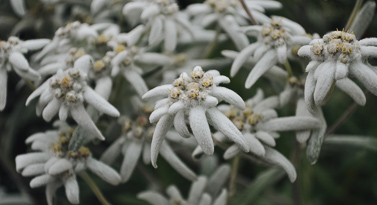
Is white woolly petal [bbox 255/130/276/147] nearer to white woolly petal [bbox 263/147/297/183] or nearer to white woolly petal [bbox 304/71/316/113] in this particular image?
white woolly petal [bbox 263/147/297/183]

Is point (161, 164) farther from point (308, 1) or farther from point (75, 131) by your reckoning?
point (308, 1)

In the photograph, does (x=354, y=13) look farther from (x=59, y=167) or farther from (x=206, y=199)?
(x=59, y=167)

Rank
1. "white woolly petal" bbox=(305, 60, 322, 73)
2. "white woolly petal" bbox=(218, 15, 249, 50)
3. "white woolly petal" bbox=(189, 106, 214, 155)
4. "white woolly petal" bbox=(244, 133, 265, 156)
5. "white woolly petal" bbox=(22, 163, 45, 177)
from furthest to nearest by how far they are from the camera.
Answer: "white woolly petal" bbox=(218, 15, 249, 50) → "white woolly petal" bbox=(22, 163, 45, 177) → "white woolly petal" bbox=(244, 133, 265, 156) → "white woolly petal" bbox=(305, 60, 322, 73) → "white woolly petal" bbox=(189, 106, 214, 155)

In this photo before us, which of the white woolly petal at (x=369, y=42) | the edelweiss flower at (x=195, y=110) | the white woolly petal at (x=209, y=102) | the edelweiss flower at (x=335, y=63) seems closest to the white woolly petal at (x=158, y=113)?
the edelweiss flower at (x=195, y=110)

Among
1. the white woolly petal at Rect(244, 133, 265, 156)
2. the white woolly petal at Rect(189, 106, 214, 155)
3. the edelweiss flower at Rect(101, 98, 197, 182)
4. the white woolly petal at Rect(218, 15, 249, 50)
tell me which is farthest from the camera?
the white woolly petal at Rect(218, 15, 249, 50)

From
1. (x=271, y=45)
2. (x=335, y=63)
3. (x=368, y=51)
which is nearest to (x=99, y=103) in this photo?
(x=271, y=45)

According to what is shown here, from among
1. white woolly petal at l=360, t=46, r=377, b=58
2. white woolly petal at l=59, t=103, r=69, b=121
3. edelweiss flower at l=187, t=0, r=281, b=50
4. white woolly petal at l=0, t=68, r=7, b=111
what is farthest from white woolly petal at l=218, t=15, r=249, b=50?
white woolly petal at l=0, t=68, r=7, b=111
